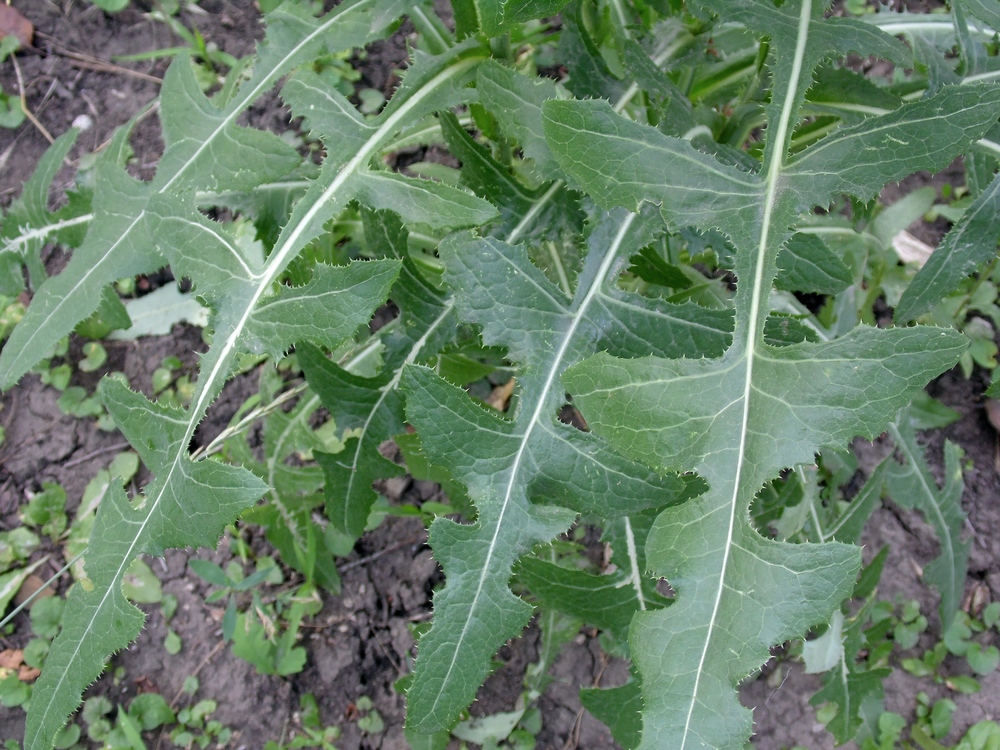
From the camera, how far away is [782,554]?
2.87ft

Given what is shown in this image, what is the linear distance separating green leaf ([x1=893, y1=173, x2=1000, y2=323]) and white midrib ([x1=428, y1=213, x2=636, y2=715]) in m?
0.45

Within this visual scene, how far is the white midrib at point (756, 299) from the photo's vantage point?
33.9 inches

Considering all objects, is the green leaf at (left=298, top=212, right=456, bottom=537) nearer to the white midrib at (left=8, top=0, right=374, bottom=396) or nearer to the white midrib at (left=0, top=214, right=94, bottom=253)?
the white midrib at (left=8, top=0, right=374, bottom=396)

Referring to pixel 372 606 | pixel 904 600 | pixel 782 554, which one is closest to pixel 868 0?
pixel 904 600

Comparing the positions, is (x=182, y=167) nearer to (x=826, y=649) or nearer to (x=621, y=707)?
(x=621, y=707)

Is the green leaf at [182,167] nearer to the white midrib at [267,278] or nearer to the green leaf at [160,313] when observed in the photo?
the white midrib at [267,278]

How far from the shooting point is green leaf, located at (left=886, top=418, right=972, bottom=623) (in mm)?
1521

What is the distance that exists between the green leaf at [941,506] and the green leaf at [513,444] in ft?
2.39

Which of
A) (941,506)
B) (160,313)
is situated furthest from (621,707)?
(160,313)

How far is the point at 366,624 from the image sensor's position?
1.73m

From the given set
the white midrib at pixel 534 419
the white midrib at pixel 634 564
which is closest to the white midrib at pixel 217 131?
the white midrib at pixel 534 419

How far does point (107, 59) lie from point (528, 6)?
69.2 inches

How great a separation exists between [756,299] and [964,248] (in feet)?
1.44

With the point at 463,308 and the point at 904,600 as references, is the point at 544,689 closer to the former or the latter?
the point at 904,600
